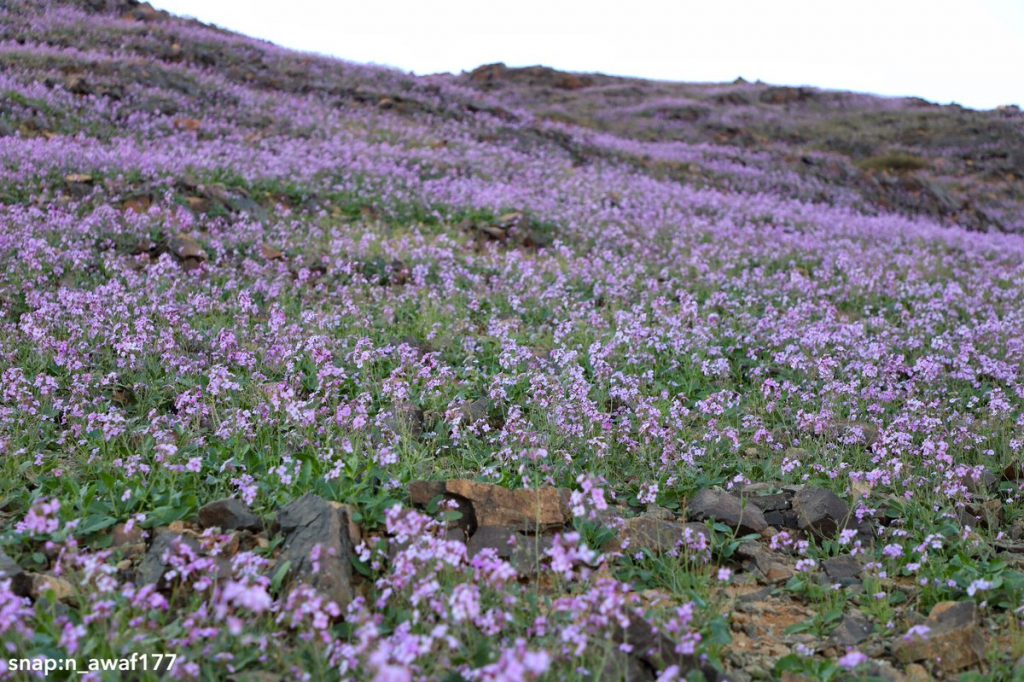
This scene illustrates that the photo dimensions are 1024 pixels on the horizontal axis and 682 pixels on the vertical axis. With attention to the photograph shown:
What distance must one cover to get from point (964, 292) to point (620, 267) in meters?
5.60

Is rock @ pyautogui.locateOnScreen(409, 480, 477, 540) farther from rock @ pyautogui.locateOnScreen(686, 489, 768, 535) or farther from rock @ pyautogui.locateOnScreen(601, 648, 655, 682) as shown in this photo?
rock @ pyautogui.locateOnScreen(686, 489, 768, 535)

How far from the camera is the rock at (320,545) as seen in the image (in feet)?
12.1

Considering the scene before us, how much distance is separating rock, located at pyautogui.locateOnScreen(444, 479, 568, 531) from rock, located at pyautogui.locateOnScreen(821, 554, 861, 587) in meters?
1.61

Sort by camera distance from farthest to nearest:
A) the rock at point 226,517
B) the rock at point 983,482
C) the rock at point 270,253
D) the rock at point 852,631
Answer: the rock at point 270,253 < the rock at point 983,482 < the rock at point 226,517 < the rock at point 852,631

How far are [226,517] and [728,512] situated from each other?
124 inches

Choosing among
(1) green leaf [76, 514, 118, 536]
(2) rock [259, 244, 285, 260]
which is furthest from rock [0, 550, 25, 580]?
(2) rock [259, 244, 285, 260]

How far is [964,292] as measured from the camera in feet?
39.3

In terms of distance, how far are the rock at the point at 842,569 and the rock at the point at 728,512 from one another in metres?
0.49

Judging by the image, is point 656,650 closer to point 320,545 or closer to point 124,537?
point 320,545

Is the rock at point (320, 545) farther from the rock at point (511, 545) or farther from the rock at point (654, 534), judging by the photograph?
the rock at point (654, 534)

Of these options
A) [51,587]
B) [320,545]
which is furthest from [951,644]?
[51,587]

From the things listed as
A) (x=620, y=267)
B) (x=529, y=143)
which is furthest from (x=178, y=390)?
(x=529, y=143)

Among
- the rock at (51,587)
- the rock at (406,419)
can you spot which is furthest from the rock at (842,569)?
the rock at (51,587)

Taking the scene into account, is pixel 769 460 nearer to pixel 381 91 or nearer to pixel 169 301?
pixel 169 301
